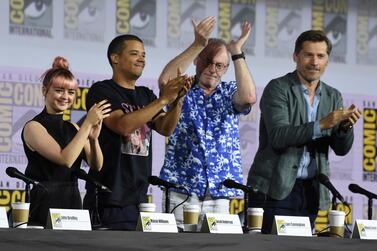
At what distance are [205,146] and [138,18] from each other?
1.34 m

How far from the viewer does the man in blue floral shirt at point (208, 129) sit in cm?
385

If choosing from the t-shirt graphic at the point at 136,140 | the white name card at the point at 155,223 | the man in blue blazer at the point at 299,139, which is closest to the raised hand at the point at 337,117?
the man in blue blazer at the point at 299,139

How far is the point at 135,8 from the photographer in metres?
5.04

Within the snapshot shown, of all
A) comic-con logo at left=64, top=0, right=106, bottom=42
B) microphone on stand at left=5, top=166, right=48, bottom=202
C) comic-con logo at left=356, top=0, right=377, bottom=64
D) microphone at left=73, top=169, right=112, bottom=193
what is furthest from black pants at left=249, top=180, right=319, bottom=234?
comic-con logo at left=356, top=0, right=377, bottom=64

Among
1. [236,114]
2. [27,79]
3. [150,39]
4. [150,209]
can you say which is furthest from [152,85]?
[150,209]

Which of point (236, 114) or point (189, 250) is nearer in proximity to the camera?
point (189, 250)

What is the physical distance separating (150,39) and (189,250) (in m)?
2.19

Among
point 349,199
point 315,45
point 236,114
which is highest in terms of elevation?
point 315,45

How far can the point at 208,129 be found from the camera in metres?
3.93

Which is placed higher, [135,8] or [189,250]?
[135,8]

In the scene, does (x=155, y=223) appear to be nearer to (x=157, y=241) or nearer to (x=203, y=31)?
(x=157, y=241)

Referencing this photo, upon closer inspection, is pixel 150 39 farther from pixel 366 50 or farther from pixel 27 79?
pixel 366 50

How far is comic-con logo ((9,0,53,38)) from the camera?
4719 millimetres

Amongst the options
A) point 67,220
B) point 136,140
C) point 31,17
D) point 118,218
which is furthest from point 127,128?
point 31,17
